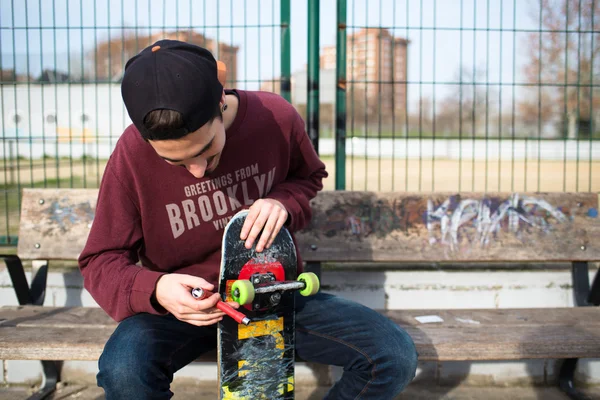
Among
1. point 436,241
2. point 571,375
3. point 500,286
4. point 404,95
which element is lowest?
point 571,375

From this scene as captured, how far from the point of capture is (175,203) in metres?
2.05

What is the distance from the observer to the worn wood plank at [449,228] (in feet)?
10.3

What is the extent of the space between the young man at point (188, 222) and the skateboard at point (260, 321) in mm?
69

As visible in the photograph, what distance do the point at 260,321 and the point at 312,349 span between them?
0.28m

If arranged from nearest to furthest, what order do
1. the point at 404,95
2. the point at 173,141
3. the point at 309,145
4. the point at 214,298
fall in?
the point at 173,141, the point at 214,298, the point at 309,145, the point at 404,95

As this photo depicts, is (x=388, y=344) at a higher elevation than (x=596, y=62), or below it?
below

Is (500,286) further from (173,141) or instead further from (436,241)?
(173,141)

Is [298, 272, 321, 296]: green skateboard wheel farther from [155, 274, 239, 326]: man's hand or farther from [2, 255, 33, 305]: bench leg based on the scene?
[2, 255, 33, 305]: bench leg

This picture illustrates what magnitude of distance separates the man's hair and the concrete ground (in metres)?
1.87

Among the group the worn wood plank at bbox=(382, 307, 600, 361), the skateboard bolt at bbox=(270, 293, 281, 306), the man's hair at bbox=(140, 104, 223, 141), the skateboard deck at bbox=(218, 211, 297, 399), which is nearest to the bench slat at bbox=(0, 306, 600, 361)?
the worn wood plank at bbox=(382, 307, 600, 361)

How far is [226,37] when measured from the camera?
12.5ft

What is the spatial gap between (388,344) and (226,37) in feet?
8.01

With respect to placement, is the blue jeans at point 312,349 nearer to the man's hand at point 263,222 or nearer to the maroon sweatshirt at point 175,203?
the maroon sweatshirt at point 175,203

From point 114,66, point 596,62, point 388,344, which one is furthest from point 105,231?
point 596,62
